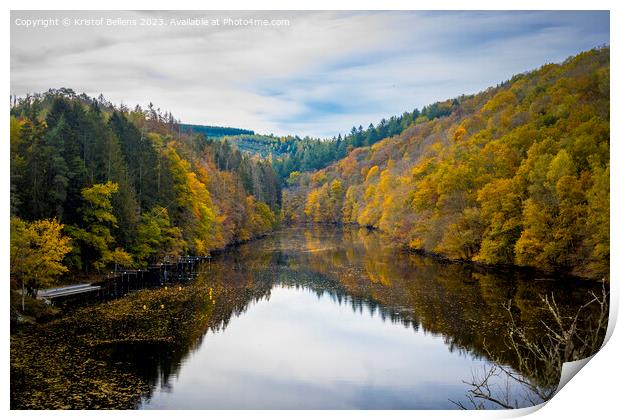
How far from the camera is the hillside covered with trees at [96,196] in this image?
2625 cm

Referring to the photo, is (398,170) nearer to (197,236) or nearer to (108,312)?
(197,236)

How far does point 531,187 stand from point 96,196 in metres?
23.9

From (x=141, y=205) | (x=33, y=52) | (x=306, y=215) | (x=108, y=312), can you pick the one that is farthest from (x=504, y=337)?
(x=306, y=215)

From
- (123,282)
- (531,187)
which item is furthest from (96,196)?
(531,187)

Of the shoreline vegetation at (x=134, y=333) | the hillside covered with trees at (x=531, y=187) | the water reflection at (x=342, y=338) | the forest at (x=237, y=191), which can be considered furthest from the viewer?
the hillside covered with trees at (x=531, y=187)

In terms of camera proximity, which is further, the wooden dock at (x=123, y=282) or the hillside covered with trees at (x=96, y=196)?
the wooden dock at (x=123, y=282)

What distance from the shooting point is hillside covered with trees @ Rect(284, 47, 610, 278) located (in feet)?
101

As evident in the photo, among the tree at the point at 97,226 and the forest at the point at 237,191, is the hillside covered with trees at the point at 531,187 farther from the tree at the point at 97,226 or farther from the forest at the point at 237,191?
the tree at the point at 97,226

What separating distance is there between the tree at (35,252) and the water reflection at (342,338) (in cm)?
561

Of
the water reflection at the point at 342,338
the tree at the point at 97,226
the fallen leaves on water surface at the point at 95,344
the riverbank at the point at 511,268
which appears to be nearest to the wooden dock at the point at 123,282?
the tree at the point at 97,226

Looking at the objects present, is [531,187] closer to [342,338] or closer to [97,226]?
[342,338]

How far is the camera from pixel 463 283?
35.8 metres

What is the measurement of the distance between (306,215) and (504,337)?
9227 centimetres

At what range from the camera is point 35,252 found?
1032 inches
